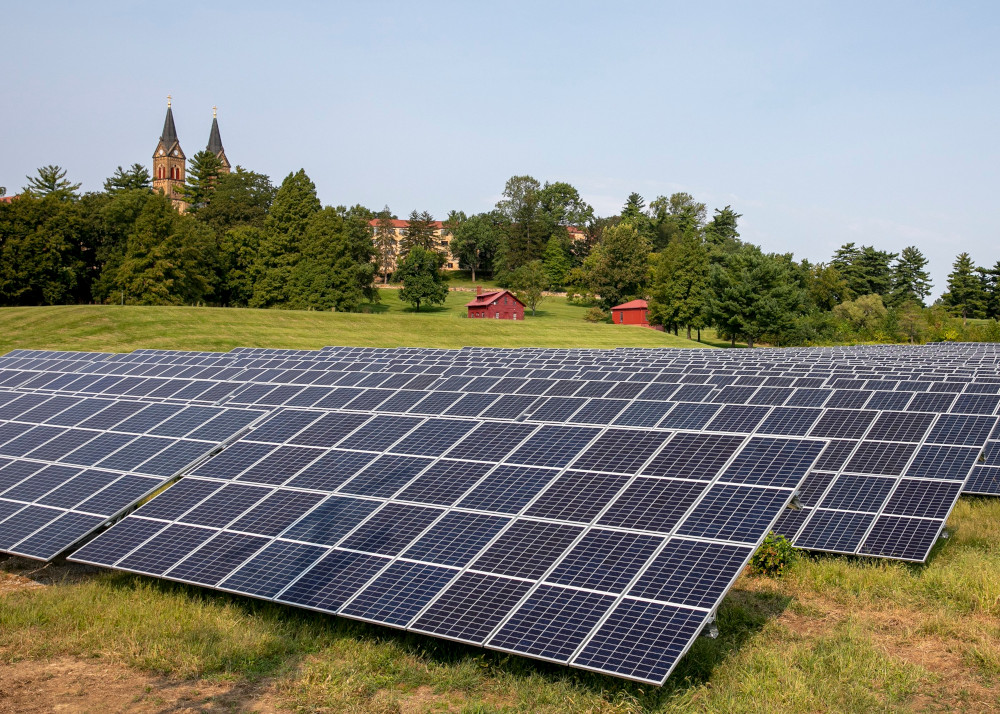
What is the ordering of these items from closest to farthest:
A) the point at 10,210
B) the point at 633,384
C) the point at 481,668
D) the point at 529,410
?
the point at 481,668, the point at 529,410, the point at 633,384, the point at 10,210

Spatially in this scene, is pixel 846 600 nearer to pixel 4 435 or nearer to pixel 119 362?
pixel 4 435

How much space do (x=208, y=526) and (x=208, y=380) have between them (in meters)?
11.0

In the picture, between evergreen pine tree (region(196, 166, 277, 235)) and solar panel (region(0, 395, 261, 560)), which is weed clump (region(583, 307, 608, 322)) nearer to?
evergreen pine tree (region(196, 166, 277, 235))

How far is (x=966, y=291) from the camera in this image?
12244 centimetres

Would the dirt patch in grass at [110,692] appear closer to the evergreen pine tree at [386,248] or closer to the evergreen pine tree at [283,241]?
the evergreen pine tree at [283,241]

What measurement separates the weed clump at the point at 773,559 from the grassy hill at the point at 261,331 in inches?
2099

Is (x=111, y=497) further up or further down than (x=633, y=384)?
further down

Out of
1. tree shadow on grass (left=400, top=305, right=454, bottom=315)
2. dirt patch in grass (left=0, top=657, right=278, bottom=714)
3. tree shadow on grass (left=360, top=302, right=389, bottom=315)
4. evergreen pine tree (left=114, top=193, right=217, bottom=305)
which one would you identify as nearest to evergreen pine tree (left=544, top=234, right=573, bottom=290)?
tree shadow on grass (left=400, top=305, right=454, bottom=315)

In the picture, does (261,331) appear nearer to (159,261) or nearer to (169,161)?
(159,261)

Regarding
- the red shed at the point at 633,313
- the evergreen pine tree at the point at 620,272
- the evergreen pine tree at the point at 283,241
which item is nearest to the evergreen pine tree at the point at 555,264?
the evergreen pine tree at the point at 620,272

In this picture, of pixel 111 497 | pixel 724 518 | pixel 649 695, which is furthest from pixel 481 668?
pixel 111 497

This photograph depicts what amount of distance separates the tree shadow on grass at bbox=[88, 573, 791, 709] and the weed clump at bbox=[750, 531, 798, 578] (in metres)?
0.75

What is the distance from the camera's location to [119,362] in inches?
1147

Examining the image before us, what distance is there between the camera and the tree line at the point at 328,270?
85.7m
